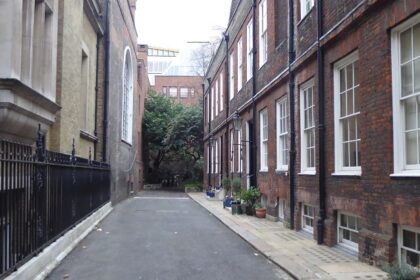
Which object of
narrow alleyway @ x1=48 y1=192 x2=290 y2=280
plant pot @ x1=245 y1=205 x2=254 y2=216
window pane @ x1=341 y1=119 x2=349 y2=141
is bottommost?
narrow alleyway @ x1=48 y1=192 x2=290 y2=280

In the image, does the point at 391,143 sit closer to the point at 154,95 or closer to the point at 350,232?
the point at 350,232

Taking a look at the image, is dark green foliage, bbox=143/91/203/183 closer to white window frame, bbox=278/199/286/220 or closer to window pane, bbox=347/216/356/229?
white window frame, bbox=278/199/286/220

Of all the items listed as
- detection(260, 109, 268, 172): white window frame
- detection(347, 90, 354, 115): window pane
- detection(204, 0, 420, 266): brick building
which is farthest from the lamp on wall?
detection(347, 90, 354, 115): window pane

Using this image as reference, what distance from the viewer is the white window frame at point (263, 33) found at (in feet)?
52.1

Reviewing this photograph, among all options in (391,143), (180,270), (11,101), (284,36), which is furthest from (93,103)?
(391,143)

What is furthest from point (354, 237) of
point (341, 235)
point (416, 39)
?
point (416, 39)

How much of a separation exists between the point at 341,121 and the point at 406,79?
2.47 m

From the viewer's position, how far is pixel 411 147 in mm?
6863

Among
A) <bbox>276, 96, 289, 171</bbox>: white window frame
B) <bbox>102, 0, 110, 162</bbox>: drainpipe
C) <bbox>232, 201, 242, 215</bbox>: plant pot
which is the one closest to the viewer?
<bbox>276, 96, 289, 171</bbox>: white window frame

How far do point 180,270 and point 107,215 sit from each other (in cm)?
988

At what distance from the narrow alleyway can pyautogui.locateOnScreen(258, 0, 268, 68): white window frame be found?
5758mm

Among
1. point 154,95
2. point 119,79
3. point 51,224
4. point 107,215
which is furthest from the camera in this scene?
point 154,95

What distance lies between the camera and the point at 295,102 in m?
12.2

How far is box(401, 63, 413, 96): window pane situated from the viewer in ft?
22.6
